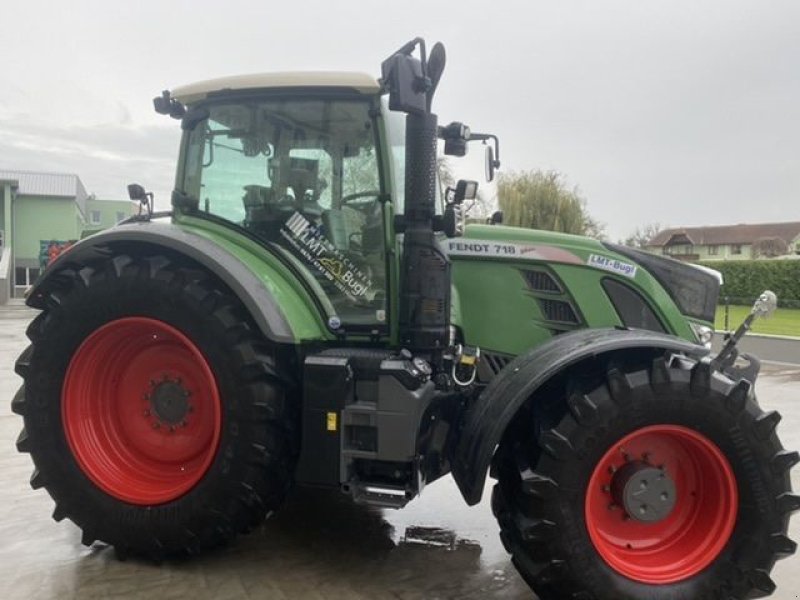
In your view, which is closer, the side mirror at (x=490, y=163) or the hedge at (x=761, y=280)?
the side mirror at (x=490, y=163)

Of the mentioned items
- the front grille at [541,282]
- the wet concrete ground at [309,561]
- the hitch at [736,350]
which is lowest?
the wet concrete ground at [309,561]

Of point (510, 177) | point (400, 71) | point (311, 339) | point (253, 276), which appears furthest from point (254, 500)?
point (510, 177)

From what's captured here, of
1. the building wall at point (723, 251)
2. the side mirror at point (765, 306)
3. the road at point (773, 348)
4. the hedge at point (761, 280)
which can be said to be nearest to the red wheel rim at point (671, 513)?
the side mirror at point (765, 306)

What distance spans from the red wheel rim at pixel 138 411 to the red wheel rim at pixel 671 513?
6.40ft

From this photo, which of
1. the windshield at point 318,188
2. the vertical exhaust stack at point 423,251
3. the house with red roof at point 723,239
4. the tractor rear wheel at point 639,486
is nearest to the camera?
the tractor rear wheel at point 639,486

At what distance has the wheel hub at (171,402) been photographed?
3719 mm

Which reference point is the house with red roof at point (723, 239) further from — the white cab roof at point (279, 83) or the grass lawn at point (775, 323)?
the white cab roof at point (279, 83)

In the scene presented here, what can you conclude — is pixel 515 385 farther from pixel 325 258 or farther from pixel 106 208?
pixel 106 208

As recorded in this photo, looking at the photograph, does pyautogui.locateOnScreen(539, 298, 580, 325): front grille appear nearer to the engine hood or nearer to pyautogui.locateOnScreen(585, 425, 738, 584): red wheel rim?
the engine hood

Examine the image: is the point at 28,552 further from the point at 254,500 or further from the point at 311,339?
the point at 311,339

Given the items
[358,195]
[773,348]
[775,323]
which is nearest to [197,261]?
[358,195]

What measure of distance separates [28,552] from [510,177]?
33.5 m

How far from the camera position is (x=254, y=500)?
3350 millimetres

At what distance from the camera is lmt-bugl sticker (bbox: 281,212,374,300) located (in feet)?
12.1
